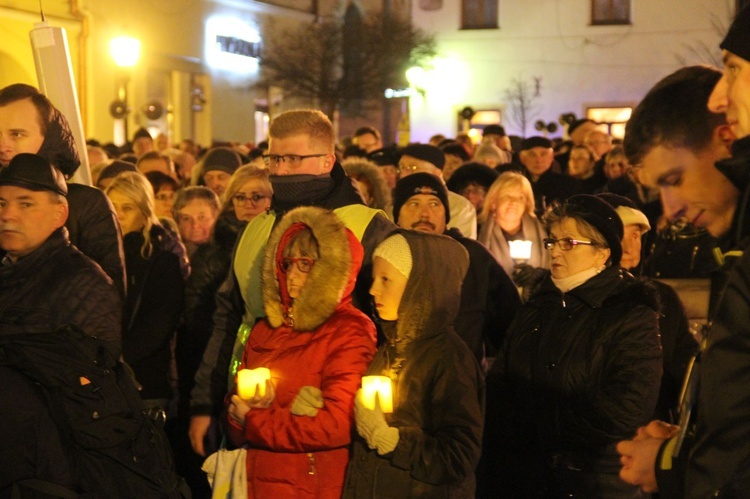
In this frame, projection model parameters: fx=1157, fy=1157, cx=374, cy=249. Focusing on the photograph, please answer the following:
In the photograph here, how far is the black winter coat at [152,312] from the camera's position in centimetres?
676

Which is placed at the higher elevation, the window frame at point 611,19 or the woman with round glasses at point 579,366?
the window frame at point 611,19

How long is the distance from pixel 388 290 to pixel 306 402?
61 cm

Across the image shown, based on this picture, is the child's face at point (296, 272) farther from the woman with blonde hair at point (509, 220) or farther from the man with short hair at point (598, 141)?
the man with short hair at point (598, 141)

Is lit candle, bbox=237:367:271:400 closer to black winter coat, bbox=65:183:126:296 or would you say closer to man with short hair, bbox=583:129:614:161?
black winter coat, bbox=65:183:126:296

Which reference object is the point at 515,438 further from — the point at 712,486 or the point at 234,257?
the point at 712,486

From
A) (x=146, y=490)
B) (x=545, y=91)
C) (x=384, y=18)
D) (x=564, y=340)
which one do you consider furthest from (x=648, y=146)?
(x=545, y=91)

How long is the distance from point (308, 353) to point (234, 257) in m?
0.96

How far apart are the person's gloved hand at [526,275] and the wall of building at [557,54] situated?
3146cm

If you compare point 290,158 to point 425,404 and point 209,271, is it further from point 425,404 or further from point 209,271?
point 209,271

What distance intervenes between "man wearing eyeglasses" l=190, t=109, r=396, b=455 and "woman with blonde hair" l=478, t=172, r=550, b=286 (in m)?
2.85

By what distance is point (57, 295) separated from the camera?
15.2ft

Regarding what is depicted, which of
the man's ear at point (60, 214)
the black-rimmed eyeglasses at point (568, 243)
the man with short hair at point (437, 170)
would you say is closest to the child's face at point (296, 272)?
the man's ear at point (60, 214)

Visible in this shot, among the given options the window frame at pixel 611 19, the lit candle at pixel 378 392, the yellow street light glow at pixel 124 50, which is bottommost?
the lit candle at pixel 378 392

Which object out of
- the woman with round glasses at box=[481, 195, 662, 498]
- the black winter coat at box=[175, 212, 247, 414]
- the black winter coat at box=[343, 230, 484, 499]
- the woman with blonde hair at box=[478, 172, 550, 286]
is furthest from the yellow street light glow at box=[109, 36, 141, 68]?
the black winter coat at box=[343, 230, 484, 499]
